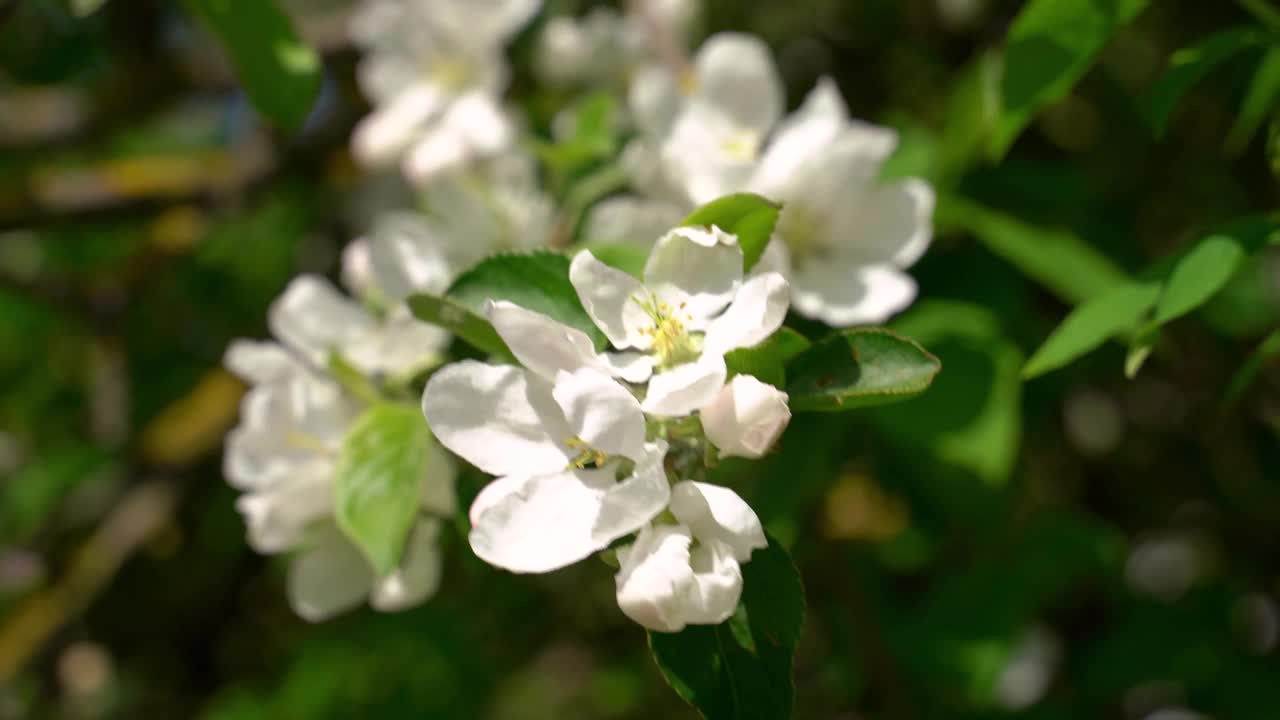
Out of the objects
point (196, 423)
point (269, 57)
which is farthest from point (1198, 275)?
point (196, 423)

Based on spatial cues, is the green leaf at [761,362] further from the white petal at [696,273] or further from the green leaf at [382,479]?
the green leaf at [382,479]

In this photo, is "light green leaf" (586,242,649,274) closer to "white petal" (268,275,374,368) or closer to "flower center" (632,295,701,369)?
"flower center" (632,295,701,369)

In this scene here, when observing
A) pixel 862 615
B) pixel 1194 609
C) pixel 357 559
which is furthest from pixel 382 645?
pixel 1194 609

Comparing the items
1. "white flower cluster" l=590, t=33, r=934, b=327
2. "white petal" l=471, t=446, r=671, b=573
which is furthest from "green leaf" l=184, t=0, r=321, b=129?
"white petal" l=471, t=446, r=671, b=573

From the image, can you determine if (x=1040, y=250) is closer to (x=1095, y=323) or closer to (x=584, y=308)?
(x=1095, y=323)

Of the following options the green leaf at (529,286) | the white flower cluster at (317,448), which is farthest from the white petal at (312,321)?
the green leaf at (529,286)

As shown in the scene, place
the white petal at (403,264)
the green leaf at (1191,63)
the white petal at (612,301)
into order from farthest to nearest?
the white petal at (403,264) < the green leaf at (1191,63) < the white petal at (612,301)
